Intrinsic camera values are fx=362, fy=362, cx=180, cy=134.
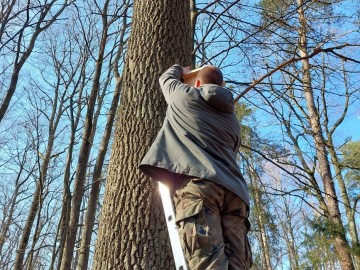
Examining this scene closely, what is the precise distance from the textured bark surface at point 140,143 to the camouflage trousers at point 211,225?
0.72 metres

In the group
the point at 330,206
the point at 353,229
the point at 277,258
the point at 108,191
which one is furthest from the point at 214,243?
the point at 277,258

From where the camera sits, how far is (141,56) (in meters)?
3.39

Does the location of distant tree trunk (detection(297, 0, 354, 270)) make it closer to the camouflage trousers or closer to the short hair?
the short hair

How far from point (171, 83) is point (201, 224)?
1.09 metres

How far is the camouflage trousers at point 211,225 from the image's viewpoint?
1.74 meters

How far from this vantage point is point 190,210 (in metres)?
1.82

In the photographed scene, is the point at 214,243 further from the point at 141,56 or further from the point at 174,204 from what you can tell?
the point at 141,56

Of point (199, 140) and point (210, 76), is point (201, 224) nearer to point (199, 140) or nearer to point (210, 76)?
point (199, 140)

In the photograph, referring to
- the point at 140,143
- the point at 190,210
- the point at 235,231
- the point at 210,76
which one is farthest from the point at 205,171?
the point at 140,143

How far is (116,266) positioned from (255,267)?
14.7 m

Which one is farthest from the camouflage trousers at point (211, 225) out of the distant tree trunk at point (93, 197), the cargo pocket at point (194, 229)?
the distant tree trunk at point (93, 197)

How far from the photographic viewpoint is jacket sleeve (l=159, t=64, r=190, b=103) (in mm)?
2414

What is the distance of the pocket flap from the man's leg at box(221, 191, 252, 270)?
0.22 meters

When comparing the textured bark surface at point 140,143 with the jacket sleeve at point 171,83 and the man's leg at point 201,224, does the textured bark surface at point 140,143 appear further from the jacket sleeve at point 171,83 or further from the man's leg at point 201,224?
the man's leg at point 201,224
